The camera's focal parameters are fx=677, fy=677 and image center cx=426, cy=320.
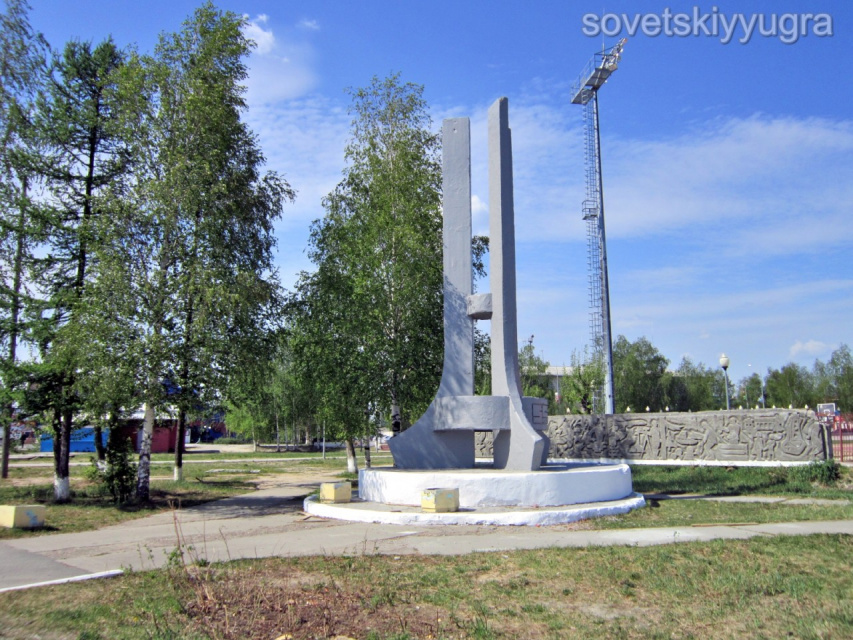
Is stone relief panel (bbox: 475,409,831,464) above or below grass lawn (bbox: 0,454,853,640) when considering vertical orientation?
above

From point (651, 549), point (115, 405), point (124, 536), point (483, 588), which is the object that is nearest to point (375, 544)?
point (483, 588)

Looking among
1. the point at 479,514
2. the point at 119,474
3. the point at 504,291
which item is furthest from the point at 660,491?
the point at 119,474

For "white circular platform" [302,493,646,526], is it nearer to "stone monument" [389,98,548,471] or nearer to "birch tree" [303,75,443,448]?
"stone monument" [389,98,548,471]

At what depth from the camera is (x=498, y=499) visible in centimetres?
1320

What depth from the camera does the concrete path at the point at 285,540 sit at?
9281 millimetres

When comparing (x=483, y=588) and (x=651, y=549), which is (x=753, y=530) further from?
(x=483, y=588)

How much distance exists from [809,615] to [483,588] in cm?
315

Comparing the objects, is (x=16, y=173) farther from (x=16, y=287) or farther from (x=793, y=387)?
(x=793, y=387)

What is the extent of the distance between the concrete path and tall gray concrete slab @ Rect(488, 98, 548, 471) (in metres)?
3.44

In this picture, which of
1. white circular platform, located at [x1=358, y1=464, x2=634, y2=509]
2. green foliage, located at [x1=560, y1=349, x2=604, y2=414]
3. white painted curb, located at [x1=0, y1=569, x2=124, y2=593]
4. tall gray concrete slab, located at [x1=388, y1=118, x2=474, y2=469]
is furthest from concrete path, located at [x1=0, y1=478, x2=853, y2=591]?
green foliage, located at [x1=560, y1=349, x2=604, y2=414]

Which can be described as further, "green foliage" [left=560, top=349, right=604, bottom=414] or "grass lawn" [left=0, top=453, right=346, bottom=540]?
"green foliage" [left=560, top=349, right=604, bottom=414]

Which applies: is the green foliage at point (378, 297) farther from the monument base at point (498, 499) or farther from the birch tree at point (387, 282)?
the monument base at point (498, 499)

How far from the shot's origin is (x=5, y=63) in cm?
1767

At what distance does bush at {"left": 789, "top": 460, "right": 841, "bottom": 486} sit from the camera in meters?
18.1
